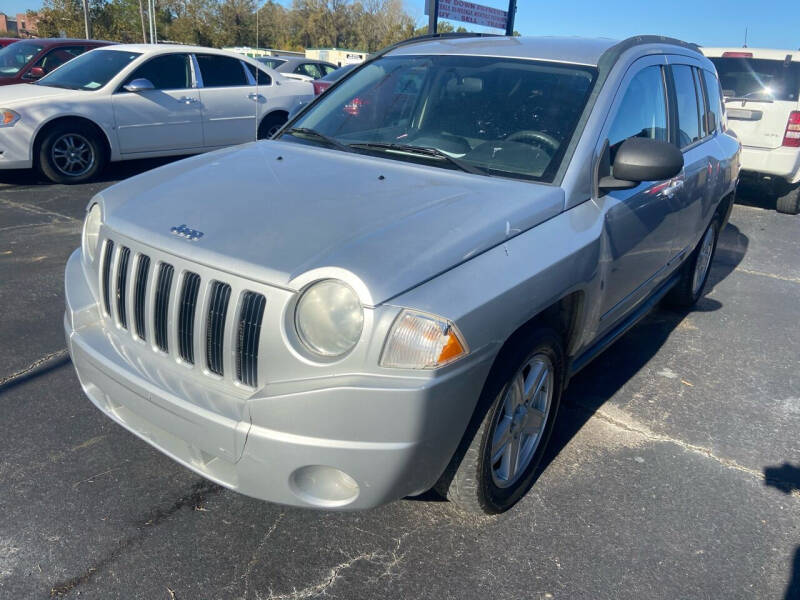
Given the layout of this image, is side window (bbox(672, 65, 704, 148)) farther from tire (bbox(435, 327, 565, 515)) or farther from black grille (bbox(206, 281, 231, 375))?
black grille (bbox(206, 281, 231, 375))

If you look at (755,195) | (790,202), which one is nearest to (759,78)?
(790,202)

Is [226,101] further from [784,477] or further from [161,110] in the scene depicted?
[784,477]

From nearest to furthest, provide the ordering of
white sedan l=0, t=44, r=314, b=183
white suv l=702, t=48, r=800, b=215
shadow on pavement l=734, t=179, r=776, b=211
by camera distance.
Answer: white sedan l=0, t=44, r=314, b=183 → white suv l=702, t=48, r=800, b=215 → shadow on pavement l=734, t=179, r=776, b=211

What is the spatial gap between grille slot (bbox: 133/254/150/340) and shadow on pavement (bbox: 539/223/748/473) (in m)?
1.83

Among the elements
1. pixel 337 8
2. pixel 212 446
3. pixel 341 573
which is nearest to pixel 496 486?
pixel 341 573

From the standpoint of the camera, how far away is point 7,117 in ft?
25.1

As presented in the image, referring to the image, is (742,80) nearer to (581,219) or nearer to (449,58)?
(449,58)

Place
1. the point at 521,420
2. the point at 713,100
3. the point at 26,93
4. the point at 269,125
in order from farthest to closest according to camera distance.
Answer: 1. the point at 269,125
2. the point at 26,93
3. the point at 713,100
4. the point at 521,420

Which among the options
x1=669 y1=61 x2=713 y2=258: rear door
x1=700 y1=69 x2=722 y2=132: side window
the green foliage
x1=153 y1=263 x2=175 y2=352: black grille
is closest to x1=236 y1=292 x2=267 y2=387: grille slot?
x1=153 y1=263 x2=175 y2=352: black grille

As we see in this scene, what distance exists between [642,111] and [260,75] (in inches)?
298

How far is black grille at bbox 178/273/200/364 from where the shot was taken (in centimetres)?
228

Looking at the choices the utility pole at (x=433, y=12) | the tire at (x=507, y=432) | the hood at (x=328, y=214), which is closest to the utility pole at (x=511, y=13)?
the utility pole at (x=433, y=12)

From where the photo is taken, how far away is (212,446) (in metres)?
2.22

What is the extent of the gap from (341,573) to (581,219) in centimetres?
168
